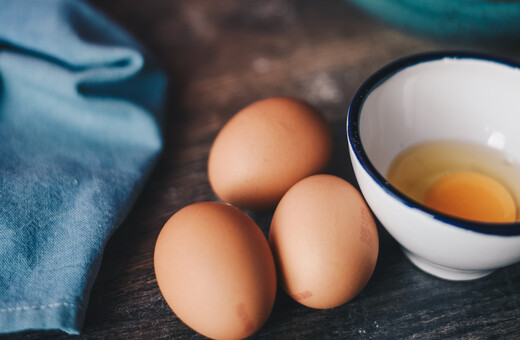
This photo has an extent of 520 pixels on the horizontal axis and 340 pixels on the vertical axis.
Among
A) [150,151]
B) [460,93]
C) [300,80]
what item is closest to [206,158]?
[150,151]

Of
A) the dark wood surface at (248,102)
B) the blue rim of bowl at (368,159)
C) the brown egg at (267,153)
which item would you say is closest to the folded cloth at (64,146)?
the dark wood surface at (248,102)

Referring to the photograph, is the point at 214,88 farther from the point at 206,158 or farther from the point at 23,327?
the point at 23,327

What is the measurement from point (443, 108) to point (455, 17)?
0.17 meters

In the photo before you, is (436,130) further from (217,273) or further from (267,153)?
(217,273)

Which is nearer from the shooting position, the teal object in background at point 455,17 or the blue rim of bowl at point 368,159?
the blue rim of bowl at point 368,159

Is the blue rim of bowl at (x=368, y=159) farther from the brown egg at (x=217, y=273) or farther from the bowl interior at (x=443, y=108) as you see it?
the brown egg at (x=217, y=273)

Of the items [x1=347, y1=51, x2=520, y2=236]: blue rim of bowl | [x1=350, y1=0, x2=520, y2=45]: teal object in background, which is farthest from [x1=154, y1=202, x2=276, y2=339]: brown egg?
[x1=350, y1=0, x2=520, y2=45]: teal object in background

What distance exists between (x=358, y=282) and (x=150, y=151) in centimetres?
36

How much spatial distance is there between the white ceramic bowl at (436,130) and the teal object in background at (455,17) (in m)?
0.15

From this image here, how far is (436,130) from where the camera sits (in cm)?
62

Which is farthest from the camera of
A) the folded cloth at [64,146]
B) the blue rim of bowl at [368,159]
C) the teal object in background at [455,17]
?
the teal object in background at [455,17]

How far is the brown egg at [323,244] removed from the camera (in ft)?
1.43

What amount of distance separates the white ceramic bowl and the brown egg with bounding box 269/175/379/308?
0.09 ft

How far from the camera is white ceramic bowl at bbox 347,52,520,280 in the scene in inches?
15.6
